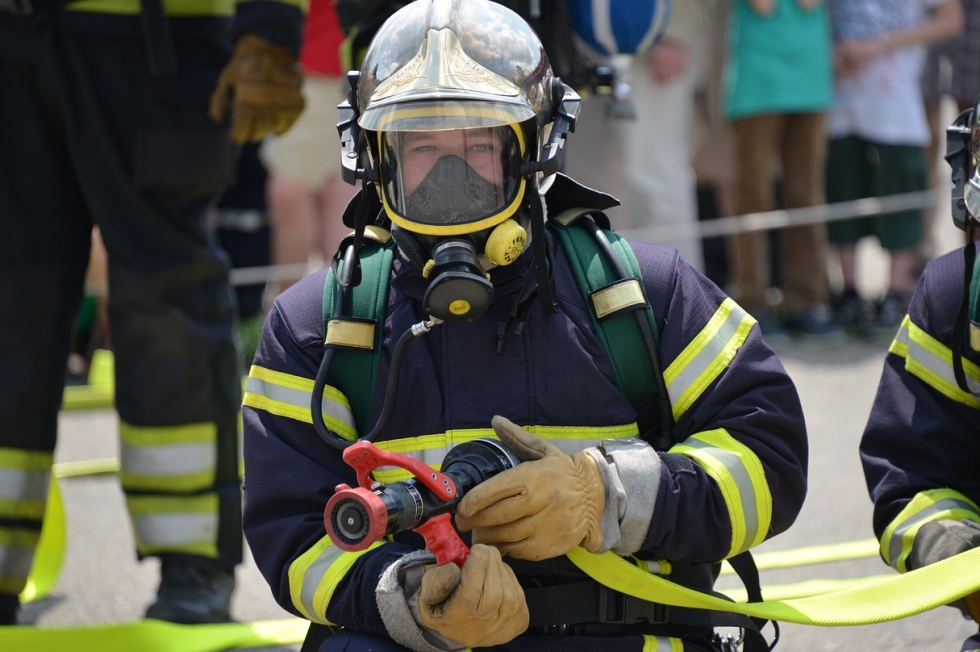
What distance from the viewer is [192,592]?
3.55 meters

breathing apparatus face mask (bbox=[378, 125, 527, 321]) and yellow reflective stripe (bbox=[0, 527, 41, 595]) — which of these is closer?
breathing apparatus face mask (bbox=[378, 125, 527, 321])

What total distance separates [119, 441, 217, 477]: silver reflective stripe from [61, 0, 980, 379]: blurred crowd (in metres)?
2.93

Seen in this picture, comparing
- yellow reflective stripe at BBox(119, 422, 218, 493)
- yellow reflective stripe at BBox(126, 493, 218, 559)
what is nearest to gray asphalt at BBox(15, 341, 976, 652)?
yellow reflective stripe at BBox(126, 493, 218, 559)

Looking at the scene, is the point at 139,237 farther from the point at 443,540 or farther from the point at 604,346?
the point at 443,540

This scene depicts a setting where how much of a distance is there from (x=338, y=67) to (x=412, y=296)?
391cm

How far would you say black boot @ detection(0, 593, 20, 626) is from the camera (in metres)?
3.48

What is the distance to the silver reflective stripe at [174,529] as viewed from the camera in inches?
141

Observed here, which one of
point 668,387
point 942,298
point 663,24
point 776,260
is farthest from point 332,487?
point 776,260

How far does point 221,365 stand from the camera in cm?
368

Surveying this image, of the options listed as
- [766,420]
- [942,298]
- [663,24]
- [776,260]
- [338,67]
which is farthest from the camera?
[776,260]

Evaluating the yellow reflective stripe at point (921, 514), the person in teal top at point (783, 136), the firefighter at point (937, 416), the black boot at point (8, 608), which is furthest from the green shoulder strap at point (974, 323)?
the person in teal top at point (783, 136)

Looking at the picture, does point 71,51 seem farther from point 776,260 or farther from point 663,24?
point 776,260

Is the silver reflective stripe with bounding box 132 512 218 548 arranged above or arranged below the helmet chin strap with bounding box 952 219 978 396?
below

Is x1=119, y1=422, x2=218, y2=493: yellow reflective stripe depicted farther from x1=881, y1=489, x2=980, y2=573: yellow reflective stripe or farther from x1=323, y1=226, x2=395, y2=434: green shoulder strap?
x1=881, y1=489, x2=980, y2=573: yellow reflective stripe
